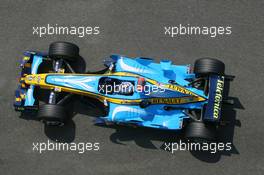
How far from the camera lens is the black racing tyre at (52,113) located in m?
8.44

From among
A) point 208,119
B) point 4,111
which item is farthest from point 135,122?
point 4,111

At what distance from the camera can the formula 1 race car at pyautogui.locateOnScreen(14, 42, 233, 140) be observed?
815 centimetres

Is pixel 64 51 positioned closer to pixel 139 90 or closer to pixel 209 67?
pixel 139 90

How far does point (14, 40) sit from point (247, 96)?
634cm

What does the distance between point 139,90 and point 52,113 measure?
2.16 m

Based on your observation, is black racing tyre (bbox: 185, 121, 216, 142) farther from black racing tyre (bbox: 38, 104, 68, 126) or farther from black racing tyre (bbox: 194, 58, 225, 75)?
black racing tyre (bbox: 38, 104, 68, 126)

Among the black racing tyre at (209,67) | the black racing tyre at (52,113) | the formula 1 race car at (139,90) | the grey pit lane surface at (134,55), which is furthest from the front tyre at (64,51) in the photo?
the black racing tyre at (209,67)

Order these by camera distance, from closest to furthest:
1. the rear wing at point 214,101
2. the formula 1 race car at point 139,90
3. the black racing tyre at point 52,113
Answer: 1. the rear wing at point 214,101
2. the formula 1 race car at point 139,90
3. the black racing tyre at point 52,113

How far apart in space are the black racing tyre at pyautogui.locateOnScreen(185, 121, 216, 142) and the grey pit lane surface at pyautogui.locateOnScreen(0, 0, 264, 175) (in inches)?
32.4

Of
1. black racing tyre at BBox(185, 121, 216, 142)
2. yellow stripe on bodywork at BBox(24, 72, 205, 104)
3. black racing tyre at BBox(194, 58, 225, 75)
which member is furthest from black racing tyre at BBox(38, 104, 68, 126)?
black racing tyre at BBox(194, 58, 225, 75)

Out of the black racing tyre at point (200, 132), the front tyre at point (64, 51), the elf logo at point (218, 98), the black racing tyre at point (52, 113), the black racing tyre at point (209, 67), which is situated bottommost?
the black racing tyre at point (200, 132)

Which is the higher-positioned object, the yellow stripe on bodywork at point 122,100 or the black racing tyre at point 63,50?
the black racing tyre at point 63,50

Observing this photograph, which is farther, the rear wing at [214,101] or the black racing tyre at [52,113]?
the black racing tyre at [52,113]

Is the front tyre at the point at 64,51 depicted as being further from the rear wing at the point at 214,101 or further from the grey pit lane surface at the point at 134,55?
the rear wing at the point at 214,101
